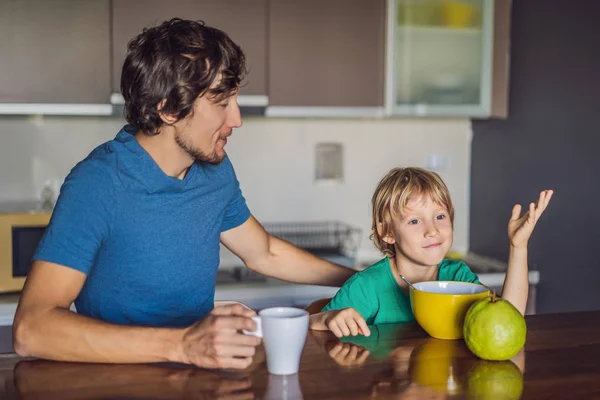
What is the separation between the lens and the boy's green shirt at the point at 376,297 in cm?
163

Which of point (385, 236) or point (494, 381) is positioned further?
point (385, 236)

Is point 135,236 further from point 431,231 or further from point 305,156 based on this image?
point 305,156

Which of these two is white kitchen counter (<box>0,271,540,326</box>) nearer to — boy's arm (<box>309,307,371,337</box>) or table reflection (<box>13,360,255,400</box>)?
boy's arm (<box>309,307,371,337</box>)

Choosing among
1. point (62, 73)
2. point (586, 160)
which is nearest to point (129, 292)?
point (62, 73)

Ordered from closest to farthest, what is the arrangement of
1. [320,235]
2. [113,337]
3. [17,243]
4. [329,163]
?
[113,337] < [17,243] < [320,235] < [329,163]

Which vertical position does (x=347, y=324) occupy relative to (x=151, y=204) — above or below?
below

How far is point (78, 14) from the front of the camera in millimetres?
2697

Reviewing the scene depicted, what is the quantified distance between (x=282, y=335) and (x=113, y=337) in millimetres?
293

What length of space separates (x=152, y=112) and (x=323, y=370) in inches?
25.9

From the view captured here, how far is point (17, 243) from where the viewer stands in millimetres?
2654

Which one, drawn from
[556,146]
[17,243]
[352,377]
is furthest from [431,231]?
[17,243]

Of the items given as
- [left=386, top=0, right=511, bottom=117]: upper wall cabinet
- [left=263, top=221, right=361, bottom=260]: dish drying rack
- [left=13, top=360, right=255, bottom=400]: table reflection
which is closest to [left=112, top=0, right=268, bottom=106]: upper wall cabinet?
[left=386, top=0, right=511, bottom=117]: upper wall cabinet

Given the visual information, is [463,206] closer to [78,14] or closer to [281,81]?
[281,81]

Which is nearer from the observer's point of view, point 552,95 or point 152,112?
point 152,112
